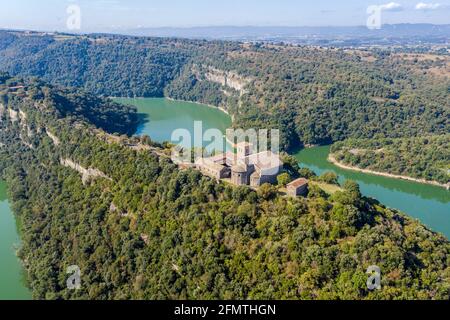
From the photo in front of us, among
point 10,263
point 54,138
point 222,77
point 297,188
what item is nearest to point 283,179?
point 297,188

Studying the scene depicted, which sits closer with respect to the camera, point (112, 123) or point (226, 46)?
point (112, 123)

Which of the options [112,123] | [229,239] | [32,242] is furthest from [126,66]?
[229,239]

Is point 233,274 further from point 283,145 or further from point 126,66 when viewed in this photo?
point 126,66

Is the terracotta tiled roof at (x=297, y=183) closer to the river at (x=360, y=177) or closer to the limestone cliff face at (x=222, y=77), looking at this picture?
the river at (x=360, y=177)

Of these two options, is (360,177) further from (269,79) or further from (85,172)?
(269,79)

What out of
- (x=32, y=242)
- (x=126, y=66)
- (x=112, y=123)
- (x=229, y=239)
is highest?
(x=126, y=66)

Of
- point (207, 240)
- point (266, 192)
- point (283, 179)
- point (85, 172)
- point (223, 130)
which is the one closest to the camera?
point (207, 240)
